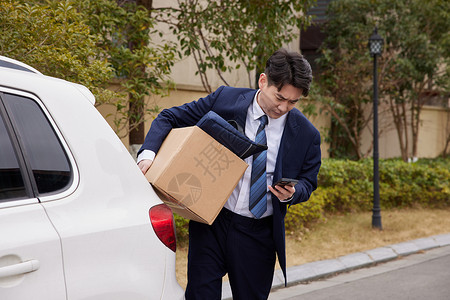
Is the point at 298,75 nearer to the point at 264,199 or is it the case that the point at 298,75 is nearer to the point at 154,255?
the point at 264,199

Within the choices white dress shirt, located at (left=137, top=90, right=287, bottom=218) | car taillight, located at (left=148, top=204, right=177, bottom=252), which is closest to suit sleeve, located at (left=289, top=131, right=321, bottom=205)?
white dress shirt, located at (left=137, top=90, right=287, bottom=218)

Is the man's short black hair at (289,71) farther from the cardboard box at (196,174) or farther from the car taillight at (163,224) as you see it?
the car taillight at (163,224)

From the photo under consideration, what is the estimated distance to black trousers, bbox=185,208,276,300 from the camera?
290 cm

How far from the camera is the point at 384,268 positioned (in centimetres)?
650

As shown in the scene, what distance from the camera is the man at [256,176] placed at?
2816 mm

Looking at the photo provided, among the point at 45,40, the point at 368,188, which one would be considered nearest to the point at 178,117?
the point at 45,40

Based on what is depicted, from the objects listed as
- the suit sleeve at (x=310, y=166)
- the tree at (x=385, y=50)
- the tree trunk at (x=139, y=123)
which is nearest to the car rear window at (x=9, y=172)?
the suit sleeve at (x=310, y=166)

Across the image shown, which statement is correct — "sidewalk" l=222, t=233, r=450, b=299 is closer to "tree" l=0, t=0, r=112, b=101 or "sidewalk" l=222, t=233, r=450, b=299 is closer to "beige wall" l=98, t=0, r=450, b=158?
"beige wall" l=98, t=0, r=450, b=158

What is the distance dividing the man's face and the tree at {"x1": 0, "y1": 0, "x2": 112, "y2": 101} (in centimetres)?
209

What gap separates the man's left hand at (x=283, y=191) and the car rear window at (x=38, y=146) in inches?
42.9

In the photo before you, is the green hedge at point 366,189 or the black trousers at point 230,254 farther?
the green hedge at point 366,189

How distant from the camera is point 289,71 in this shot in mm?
2758

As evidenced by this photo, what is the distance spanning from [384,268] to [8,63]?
216 inches

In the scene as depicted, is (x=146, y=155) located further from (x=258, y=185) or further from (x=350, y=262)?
(x=350, y=262)
